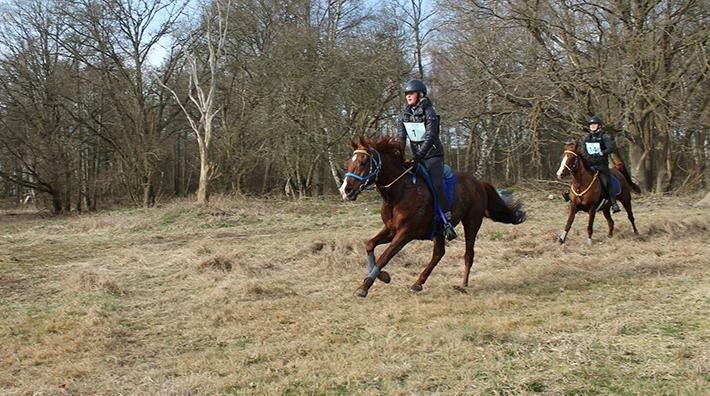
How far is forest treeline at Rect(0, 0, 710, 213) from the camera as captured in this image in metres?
19.5

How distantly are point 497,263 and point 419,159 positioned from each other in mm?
2962

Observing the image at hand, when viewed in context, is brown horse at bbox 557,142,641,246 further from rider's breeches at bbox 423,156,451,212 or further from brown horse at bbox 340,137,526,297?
rider's breeches at bbox 423,156,451,212

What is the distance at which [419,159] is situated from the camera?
22.5 feet

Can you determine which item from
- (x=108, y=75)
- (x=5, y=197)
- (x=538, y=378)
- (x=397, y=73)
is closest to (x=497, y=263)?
(x=538, y=378)

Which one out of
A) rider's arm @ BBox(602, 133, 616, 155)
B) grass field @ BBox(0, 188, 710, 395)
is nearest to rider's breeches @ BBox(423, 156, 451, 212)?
grass field @ BBox(0, 188, 710, 395)

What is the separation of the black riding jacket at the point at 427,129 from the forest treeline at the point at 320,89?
13962 millimetres

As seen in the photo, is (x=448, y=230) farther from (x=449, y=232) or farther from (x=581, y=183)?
(x=581, y=183)

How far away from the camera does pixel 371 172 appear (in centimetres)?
639

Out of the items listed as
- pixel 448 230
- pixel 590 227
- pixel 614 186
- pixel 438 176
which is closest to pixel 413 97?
pixel 438 176

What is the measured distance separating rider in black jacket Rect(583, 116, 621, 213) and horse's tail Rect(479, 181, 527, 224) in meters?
3.48

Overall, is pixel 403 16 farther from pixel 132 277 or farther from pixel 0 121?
pixel 132 277

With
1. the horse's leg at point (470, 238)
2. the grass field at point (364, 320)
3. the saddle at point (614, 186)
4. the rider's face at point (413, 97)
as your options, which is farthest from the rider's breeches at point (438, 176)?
the saddle at point (614, 186)

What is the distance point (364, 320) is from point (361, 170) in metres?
1.66

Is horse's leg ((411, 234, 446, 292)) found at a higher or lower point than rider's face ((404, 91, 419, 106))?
lower
